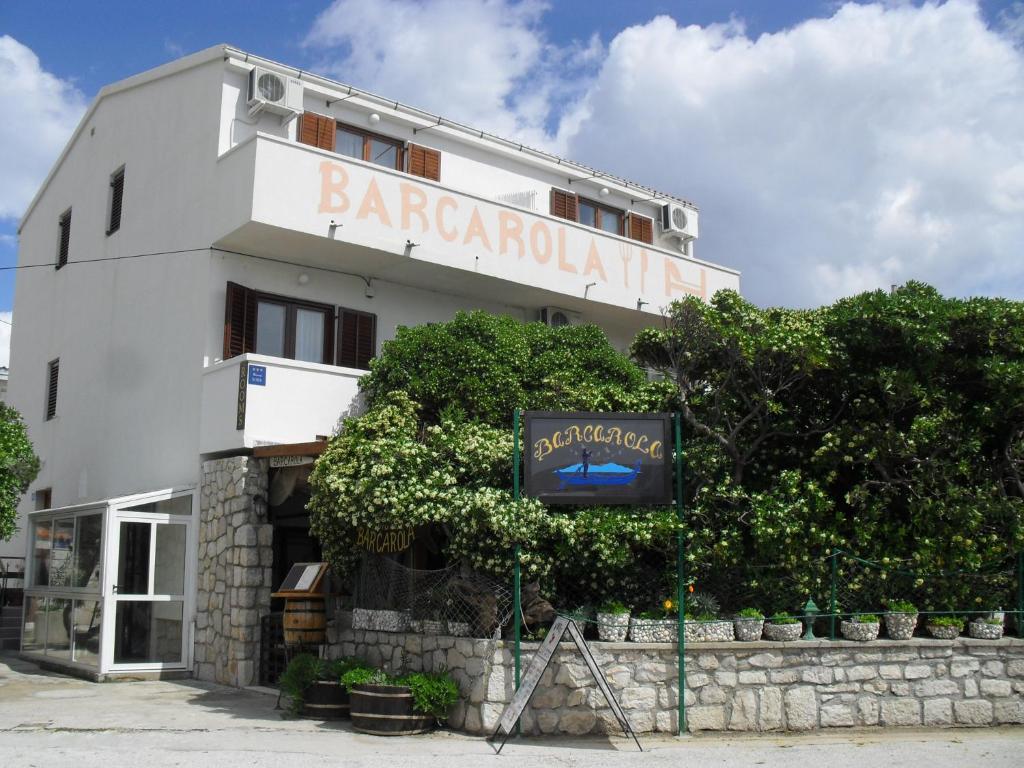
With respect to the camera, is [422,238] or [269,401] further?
[422,238]

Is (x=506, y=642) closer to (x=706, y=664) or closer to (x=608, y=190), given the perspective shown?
(x=706, y=664)

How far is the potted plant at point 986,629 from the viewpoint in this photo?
1005 centimetres

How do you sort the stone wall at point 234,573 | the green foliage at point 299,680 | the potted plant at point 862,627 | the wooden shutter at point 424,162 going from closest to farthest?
the potted plant at point 862,627
the green foliage at point 299,680
the stone wall at point 234,573
the wooden shutter at point 424,162

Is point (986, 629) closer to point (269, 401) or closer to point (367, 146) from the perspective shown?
point (269, 401)

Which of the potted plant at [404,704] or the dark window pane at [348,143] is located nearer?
the potted plant at [404,704]

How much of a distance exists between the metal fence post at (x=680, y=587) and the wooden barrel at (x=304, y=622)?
170 inches

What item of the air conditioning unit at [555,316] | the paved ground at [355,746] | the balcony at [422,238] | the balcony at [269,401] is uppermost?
the balcony at [422,238]

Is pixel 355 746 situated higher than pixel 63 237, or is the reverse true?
pixel 63 237

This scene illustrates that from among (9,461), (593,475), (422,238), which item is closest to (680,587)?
(593,475)

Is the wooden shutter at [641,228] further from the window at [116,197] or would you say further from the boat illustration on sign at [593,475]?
the boat illustration on sign at [593,475]

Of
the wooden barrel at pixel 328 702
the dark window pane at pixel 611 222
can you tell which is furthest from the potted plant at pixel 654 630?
the dark window pane at pixel 611 222

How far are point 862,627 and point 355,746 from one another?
195 inches

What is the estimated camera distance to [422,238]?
A: 1489cm

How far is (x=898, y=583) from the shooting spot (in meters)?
10.2
